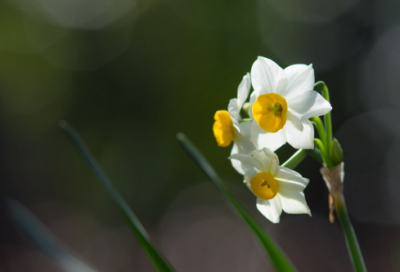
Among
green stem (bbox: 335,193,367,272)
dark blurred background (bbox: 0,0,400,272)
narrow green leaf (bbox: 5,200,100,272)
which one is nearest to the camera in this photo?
green stem (bbox: 335,193,367,272)

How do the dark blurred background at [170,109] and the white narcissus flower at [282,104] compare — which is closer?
the white narcissus flower at [282,104]

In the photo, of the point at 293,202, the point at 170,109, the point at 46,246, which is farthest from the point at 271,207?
the point at 170,109

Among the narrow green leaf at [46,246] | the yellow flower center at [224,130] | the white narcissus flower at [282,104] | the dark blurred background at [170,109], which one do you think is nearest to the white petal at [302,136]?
the white narcissus flower at [282,104]

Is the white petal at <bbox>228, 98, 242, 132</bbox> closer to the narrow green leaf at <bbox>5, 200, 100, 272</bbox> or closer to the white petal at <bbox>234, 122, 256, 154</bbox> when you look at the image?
the white petal at <bbox>234, 122, 256, 154</bbox>

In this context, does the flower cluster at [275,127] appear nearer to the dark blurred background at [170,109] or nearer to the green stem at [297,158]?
the green stem at [297,158]

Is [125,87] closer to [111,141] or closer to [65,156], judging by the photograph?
[111,141]

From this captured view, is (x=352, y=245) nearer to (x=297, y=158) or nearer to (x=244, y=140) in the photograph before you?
(x=297, y=158)

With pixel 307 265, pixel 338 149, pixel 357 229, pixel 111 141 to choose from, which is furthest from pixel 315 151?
pixel 111 141

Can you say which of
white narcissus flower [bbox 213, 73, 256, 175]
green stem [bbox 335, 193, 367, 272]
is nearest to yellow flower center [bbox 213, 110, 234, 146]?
white narcissus flower [bbox 213, 73, 256, 175]
